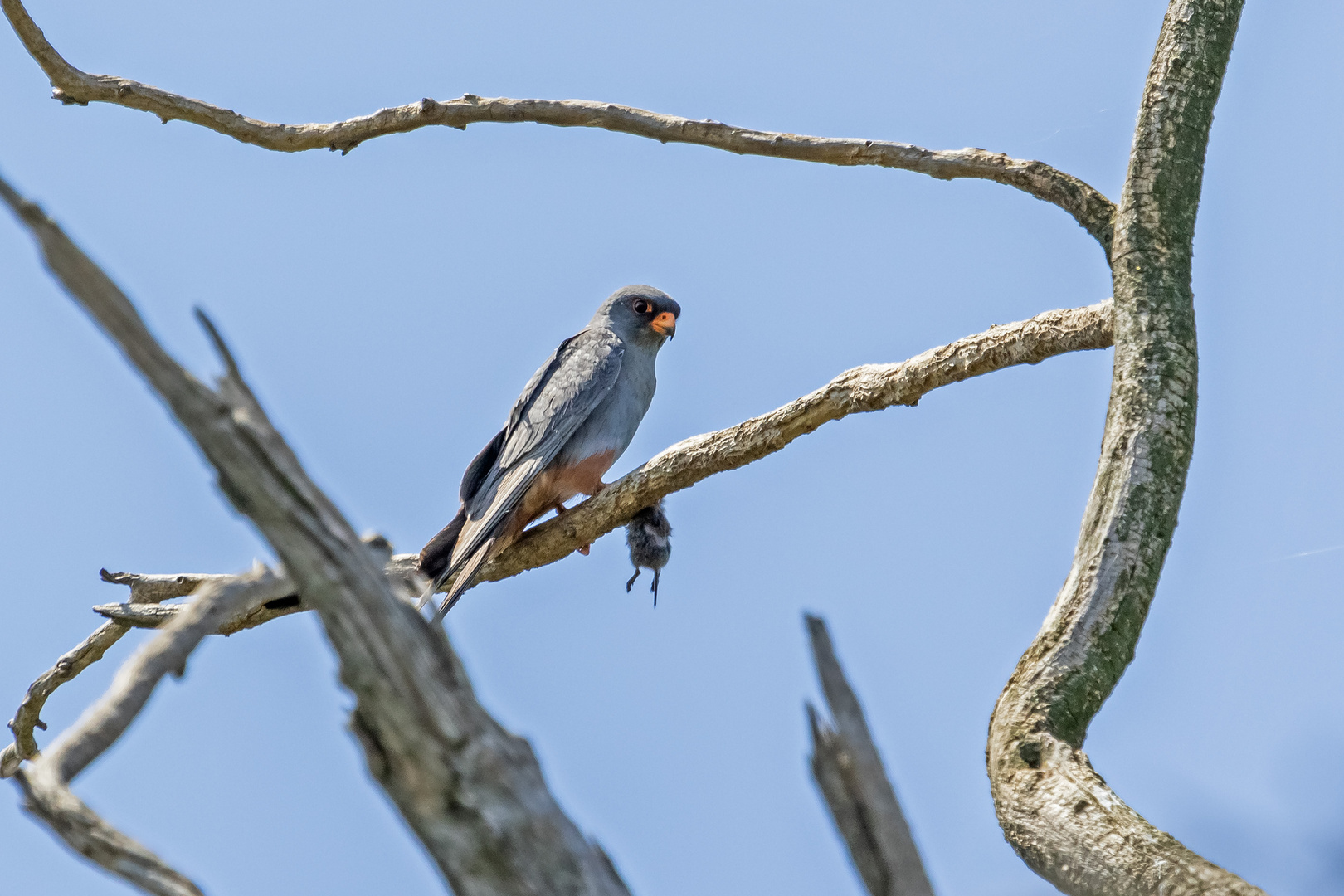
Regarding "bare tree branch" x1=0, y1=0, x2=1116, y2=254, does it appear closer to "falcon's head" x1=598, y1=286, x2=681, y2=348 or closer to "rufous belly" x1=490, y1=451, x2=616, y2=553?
"falcon's head" x1=598, y1=286, x2=681, y2=348

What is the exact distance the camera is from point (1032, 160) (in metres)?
5.10

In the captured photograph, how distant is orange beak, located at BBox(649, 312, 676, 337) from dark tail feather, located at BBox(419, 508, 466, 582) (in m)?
1.85

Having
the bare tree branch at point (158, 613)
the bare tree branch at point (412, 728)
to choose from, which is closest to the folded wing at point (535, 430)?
the bare tree branch at point (158, 613)

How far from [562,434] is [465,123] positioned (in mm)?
1744

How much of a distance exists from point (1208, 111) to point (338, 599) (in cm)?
374

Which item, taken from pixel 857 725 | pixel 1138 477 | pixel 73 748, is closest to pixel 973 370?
pixel 1138 477

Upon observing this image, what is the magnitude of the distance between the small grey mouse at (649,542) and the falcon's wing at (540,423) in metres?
0.61

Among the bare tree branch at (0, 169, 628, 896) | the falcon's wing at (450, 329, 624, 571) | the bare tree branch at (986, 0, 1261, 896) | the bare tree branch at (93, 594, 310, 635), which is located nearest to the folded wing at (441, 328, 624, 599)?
the falcon's wing at (450, 329, 624, 571)

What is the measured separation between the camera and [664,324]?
23.6 feet

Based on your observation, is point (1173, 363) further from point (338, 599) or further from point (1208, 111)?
point (338, 599)

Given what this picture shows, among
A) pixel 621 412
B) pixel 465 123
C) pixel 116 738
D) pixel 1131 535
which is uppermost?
pixel 465 123

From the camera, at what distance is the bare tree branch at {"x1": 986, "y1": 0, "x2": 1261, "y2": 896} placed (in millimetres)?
2746

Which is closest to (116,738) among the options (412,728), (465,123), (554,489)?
(412,728)

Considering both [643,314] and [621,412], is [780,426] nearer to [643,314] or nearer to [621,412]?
[621,412]
